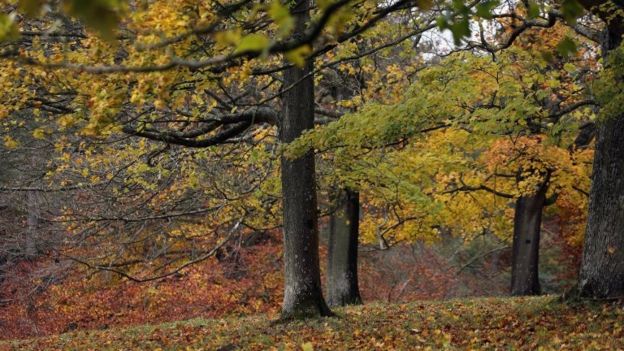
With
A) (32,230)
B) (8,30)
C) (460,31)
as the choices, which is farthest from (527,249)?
(8,30)

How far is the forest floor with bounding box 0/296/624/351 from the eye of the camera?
25.9 ft

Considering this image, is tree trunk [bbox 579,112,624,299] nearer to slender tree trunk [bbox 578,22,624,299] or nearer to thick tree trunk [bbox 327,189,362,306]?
slender tree trunk [bbox 578,22,624,299]

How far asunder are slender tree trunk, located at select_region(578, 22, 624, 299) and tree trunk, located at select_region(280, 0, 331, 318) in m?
3.87

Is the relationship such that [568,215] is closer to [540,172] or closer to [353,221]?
[540,172]

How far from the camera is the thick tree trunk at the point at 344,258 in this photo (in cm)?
1680

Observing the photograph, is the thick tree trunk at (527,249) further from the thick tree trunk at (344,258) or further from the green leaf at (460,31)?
the green leaf at (460,31)

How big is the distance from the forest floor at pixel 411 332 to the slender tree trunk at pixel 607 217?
0.33 m

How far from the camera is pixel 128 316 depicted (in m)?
20.0

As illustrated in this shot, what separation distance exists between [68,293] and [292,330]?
11995mm

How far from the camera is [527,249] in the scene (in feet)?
62.1

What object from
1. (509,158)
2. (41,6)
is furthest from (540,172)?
(41,6)

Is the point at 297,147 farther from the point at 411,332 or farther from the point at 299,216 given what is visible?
the point at 411,332

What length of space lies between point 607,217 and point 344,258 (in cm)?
835

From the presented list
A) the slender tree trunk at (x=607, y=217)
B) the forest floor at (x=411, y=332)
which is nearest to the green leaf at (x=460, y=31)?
the forest floor at (x=411, y=332)
